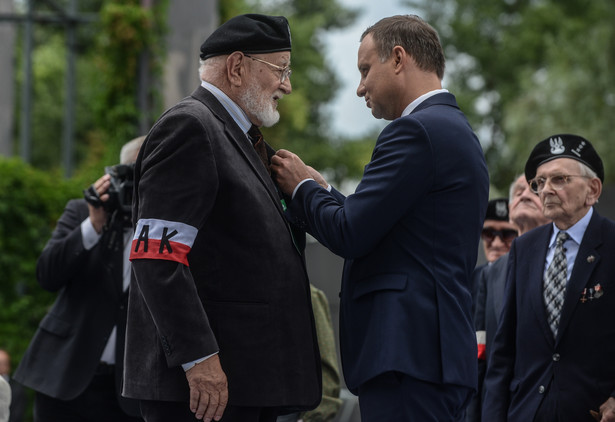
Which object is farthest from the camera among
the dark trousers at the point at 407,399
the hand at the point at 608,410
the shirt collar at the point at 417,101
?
the hand at the point at 608,410

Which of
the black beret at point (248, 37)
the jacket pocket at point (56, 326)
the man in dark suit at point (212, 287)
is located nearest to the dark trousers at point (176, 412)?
the man in dark suit at point (212, 287)

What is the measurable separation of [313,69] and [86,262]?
22.4m

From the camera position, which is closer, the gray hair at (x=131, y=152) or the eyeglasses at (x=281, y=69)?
the eyeglasses at (x=281, y=69)

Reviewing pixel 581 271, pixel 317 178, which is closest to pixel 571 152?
pixel 581 271

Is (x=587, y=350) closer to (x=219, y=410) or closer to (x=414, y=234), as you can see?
(x=414, y=234)

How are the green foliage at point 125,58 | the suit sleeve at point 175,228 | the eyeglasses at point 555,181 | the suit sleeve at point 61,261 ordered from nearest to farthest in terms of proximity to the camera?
the suit sleeve at point 175,228 → the eyeglasses at point 555,181 → the suit sleeve at point 61,261 → the green foliage at point 125,58

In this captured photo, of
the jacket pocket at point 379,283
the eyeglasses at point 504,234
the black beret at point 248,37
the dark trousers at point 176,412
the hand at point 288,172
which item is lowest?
the dark trousers at point 176,412

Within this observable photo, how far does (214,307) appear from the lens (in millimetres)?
3045

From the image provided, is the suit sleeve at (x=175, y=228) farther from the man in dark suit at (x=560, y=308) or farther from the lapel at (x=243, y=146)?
the man in dark suit at (x=560, y=308)

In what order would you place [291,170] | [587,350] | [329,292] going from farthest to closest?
[329,292] → [587,350] → [291,170]

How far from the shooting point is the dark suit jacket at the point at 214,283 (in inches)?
115

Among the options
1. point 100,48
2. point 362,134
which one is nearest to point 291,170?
point 100,48

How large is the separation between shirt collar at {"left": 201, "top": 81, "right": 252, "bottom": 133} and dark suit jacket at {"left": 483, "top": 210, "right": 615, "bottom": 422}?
5.09 feet

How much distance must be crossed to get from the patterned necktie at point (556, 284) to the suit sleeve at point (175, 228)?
1677mm
